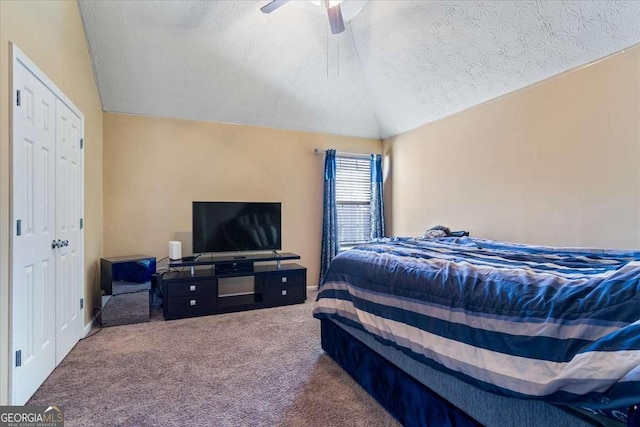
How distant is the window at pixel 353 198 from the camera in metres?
5.07

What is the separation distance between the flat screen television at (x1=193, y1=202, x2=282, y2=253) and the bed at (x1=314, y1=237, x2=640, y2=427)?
2157 millimetres

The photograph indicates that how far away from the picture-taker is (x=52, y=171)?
237 cm

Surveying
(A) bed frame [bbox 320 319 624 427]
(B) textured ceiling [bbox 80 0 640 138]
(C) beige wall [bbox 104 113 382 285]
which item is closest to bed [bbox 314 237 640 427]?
(A) bed frame [bbox 320 319 624 427]

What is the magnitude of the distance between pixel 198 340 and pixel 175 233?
169 cm

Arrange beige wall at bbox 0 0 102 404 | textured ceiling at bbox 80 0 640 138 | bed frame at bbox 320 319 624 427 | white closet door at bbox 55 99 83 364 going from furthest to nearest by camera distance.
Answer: textured ceiling at bbox 80 0 640 138 → white closet door at bbox 55 99 83 364 → beige wall at bbox 0 0 102 404 → bed frame at bbox 320 319 624 427

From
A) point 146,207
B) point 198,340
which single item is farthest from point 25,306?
point 146,207

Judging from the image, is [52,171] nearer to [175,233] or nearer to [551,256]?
[175,233]

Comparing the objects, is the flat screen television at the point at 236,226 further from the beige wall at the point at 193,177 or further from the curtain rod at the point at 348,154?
the curtain rod at the point at 348,154

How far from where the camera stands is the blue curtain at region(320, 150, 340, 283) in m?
4.82

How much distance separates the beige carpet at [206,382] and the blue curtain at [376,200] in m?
2.36

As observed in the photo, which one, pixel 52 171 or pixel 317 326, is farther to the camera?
pixel 317 326

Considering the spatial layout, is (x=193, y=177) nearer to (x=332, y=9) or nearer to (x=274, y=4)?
(x=274, y=4)

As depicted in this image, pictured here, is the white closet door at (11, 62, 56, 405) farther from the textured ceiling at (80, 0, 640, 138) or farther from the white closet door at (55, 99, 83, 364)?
the textured ceiling at (80, 0, 640, 138)

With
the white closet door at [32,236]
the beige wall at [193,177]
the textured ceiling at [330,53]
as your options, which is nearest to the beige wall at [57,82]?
the white closet door at [32,236]
